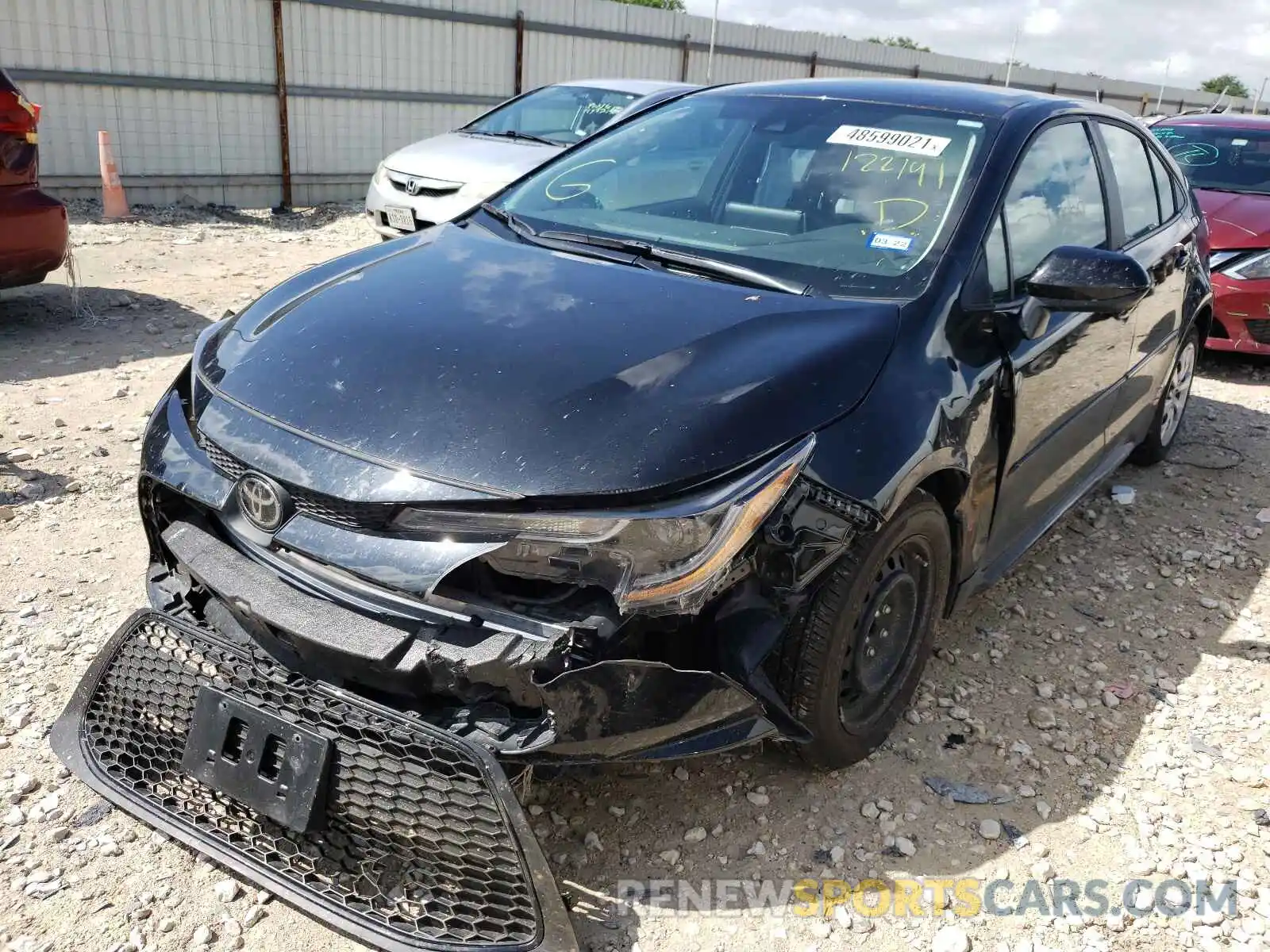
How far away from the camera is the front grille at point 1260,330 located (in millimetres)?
6531

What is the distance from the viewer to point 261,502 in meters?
2.16

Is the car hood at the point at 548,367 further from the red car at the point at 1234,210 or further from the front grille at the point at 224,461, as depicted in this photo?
the red car at the point at 1234,210

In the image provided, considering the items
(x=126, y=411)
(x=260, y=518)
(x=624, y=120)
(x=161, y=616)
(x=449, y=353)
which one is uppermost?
(x=624, y=120)

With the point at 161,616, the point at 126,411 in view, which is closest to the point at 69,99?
the point at 126,411

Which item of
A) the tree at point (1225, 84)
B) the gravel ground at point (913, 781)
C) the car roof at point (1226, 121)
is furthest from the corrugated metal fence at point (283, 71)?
the tree at point (1225, 84)

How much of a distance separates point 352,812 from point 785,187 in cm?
211

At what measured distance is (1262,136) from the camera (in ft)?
24.6

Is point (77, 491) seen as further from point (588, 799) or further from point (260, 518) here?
point (588, 799)

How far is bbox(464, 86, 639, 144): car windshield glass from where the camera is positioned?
9.01 m

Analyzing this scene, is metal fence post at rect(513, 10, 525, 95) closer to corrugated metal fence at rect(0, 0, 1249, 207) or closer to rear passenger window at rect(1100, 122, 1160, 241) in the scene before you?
corrugated metal fence at rect(0, 0, 1249, 207)

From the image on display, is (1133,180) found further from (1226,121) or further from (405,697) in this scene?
(1226,121)

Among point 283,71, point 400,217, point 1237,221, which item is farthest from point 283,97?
point 1237,221

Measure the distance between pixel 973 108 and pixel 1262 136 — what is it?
5753 mm
